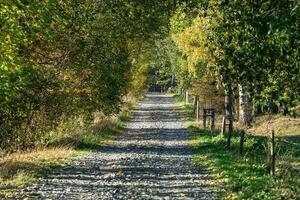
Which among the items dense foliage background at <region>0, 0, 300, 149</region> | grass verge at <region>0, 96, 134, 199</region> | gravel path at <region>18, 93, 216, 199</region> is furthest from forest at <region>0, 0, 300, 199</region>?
gravel path at <region>18, 93, 216, 199</region>

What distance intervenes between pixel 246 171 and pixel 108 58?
14021 mm

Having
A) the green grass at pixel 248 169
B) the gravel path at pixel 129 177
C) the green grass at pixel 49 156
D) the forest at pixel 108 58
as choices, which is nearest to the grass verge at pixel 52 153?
the green grass at pixel 49 156

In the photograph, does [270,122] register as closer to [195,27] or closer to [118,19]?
[195,27]

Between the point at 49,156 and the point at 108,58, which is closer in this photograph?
the point at 49,156

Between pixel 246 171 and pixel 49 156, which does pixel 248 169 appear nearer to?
pixel 246 171

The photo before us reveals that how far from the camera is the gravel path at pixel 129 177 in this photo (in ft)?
45.6

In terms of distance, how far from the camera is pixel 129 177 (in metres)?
17.0

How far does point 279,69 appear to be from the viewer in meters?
10.0

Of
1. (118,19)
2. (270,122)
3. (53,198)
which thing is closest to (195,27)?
(270,122)

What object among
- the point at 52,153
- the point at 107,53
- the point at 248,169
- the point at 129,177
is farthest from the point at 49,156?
the point at 107,53

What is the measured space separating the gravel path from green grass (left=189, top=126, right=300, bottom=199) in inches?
21.9

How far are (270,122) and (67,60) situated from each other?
15.7 meters

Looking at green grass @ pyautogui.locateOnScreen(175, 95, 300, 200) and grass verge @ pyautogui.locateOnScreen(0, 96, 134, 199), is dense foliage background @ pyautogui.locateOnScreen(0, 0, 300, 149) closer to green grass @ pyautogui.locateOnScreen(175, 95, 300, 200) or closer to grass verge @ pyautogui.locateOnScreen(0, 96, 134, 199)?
grass verge @ pyautogui.locateOnScreen(0, 96, 134, 199)

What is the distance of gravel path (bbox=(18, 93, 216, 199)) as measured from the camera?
45.6 feet
